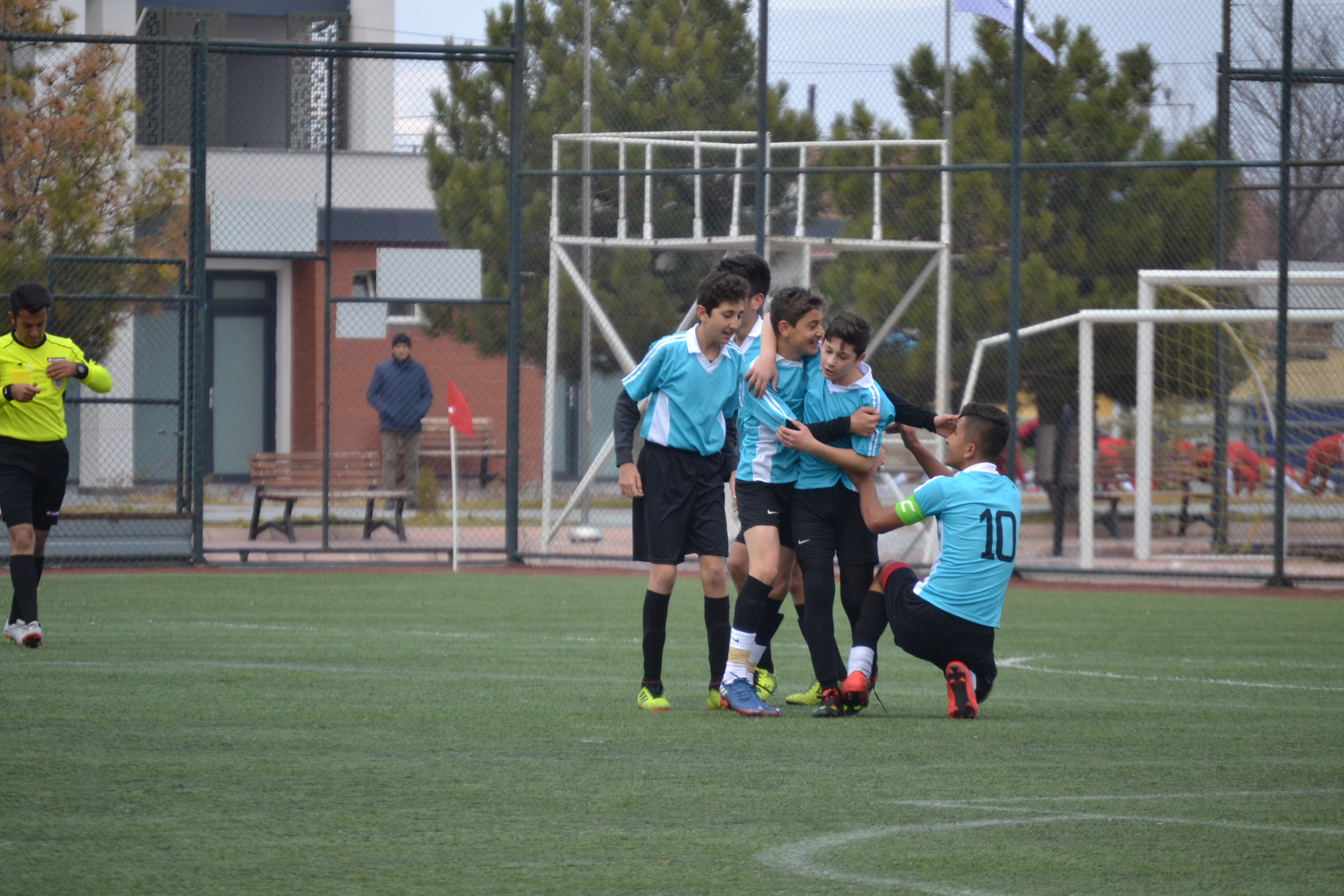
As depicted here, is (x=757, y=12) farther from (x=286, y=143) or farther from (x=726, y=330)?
(x=726, y=330)

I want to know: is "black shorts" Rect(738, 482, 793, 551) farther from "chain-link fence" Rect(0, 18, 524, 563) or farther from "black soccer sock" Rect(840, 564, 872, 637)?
"chain-link fence" Rect(0, 18, 524, 563)

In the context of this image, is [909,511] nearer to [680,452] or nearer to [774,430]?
[774,430]

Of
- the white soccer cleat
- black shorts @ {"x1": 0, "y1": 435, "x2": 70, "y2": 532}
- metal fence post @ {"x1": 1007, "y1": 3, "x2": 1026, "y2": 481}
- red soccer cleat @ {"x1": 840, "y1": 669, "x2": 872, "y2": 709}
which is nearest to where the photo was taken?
red soccer cleat @ {"x1": 840, "y1": 669, "x2": 872, "y2": 709}

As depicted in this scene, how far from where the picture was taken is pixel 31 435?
760cm

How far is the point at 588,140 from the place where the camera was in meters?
13.3

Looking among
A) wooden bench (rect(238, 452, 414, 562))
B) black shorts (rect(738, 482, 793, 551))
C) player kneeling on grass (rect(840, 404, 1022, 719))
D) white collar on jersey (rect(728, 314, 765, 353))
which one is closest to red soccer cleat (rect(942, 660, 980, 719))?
player kneeling on grass (rect(840, 404, 1022, 719))

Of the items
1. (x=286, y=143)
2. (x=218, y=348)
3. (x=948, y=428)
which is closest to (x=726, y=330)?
(x=948, y=428)

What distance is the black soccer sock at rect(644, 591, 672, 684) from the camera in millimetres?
5840

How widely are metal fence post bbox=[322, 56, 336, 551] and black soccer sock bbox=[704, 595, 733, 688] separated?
7552 mm

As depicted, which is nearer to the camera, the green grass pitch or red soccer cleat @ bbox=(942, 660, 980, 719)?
the green grass pitch

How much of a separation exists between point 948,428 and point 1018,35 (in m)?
7.09

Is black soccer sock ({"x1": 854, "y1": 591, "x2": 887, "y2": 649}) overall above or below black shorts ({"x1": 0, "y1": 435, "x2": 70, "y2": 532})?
below

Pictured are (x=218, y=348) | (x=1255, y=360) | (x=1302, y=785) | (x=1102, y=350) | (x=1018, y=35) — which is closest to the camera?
(x=1302, y=785)

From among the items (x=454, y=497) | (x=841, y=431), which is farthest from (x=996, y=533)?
(x=454, y=497)
